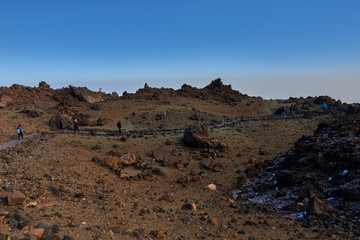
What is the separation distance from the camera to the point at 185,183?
16.0 meters

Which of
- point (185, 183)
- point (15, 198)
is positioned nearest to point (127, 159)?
point (185, 183)

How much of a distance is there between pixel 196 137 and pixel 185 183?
558cm

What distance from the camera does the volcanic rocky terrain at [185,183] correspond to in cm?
866

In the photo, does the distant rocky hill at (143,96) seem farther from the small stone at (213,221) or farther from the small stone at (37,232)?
the small stone at (37,232)

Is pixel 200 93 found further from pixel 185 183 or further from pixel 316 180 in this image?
pixel 316 180

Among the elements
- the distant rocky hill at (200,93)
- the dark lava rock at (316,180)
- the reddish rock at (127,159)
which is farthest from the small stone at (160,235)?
the distant rocky hill at (200,93)

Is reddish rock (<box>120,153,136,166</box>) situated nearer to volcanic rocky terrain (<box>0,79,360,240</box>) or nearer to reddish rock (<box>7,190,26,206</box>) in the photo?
volcanic rocky terrain (<box>0,79,360,240</box>)

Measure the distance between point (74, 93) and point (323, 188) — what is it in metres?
38.1

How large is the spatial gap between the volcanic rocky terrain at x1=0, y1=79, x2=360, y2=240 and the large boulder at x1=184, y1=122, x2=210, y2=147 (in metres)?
0.09

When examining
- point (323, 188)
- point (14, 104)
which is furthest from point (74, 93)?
point (323, 188)

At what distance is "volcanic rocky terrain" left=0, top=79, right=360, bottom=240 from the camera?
866cm

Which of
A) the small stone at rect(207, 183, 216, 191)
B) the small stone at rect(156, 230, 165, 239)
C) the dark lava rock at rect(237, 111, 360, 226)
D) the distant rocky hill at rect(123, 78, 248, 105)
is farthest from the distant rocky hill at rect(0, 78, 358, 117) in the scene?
the small stone at rect(156, 230, 165, 239)

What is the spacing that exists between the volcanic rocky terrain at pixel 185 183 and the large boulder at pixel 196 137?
0.30 ft

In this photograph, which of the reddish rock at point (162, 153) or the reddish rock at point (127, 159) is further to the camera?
the reddish rock at point (162, 153)
